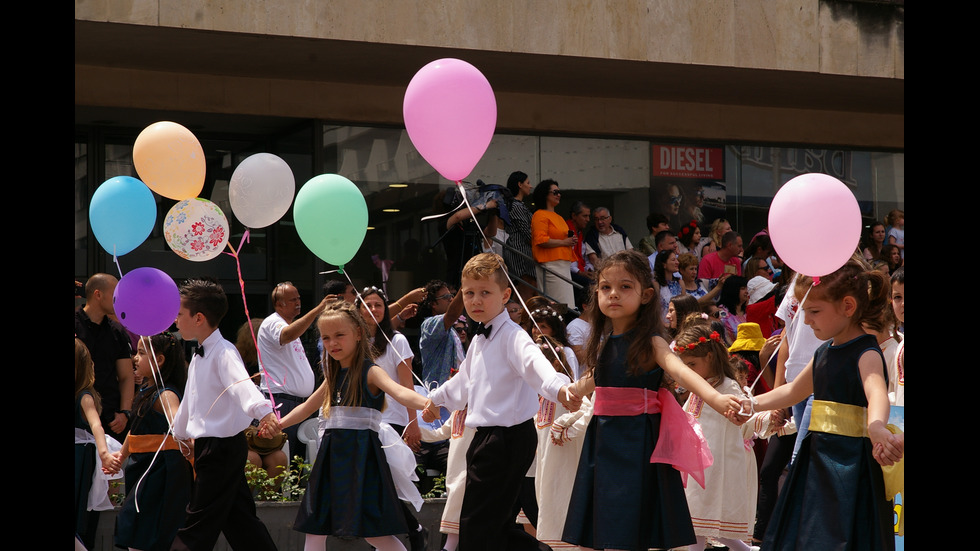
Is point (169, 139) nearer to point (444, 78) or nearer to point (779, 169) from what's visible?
point (444, 78)

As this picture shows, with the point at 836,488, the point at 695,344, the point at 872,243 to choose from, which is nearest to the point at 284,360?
the point at 695,344

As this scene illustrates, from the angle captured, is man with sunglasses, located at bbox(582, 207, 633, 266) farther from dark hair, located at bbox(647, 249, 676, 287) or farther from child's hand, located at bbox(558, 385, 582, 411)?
child's hand, located at bbox(558, 385, 582, 411)

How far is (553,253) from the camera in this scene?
458 inches

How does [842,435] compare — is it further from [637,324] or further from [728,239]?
[728,239]

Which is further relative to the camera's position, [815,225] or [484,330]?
[484,330]

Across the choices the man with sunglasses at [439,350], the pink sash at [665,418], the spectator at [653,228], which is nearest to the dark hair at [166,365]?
the man with sunglasses at [439,350]

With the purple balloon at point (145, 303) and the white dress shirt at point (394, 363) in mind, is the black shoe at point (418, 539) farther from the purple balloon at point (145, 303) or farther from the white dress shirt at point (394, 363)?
the purple balloon at point (145, 303)

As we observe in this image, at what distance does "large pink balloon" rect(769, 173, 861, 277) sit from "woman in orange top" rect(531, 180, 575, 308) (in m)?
5.86

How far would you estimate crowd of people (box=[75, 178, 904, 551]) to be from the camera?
4938 millimetres

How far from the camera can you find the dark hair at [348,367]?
6.43 m

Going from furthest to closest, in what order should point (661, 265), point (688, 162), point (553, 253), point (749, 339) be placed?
point (688, 162)
point (553, 253)
point (661, 265)
point (749, 339)

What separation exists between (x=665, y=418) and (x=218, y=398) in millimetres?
2563

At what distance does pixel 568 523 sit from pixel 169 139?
3.46 metres

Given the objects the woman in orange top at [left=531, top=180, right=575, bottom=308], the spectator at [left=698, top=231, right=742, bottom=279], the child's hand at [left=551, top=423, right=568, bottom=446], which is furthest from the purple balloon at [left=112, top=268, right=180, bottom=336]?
the spectator at [left=698, top=231, right=742, bottom=279]
